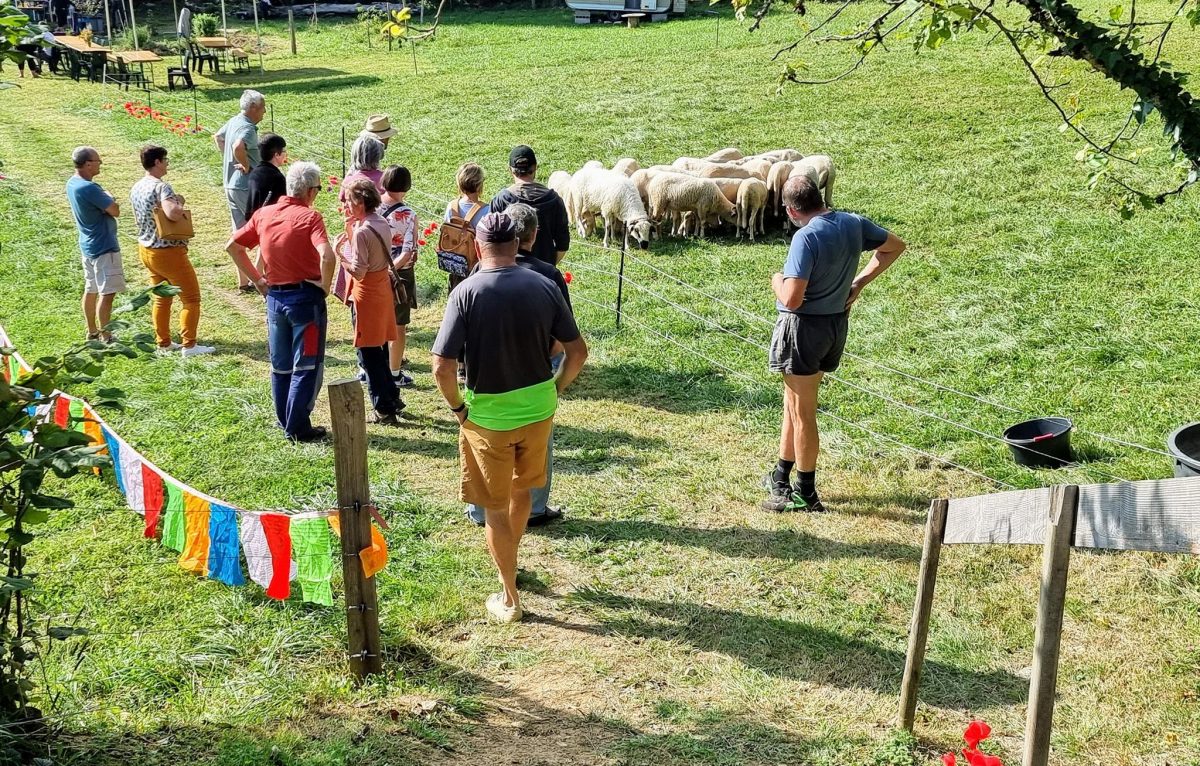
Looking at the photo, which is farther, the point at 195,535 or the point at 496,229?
the point at 195,535

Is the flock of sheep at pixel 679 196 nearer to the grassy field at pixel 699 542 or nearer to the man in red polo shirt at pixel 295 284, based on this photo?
the grassy field at pixel 699 542

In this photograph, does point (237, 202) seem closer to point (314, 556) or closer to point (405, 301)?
point (405, 301)

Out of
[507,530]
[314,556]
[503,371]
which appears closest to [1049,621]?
[503,371]

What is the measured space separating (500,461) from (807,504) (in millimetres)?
2424

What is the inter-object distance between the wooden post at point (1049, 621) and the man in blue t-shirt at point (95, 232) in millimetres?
7263

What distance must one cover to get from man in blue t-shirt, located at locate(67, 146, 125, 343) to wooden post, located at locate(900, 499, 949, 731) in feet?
21.6

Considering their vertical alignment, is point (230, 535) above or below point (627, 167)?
below

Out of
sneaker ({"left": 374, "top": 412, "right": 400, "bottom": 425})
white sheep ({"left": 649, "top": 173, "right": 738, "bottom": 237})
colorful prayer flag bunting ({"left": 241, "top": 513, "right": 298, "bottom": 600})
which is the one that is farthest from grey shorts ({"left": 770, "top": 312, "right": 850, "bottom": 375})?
white sheep ({"left": 649, "top": 173, "right": 738, "bottom": 237})

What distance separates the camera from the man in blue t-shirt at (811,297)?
600cm

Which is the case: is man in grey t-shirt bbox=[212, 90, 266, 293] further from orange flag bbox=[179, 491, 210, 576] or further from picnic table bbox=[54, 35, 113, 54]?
picnic table bbox=[54, 35, 113, 54]

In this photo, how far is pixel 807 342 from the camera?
245 inches

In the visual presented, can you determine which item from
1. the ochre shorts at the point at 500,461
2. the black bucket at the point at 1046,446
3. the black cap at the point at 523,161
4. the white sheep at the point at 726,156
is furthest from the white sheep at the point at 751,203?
the ochre shorts at the point at 500,461

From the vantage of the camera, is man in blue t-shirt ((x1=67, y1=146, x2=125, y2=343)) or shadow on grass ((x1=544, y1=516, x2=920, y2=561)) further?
man in blue t-shirt ((x1=67, y1=146, x2=125, y2=343))

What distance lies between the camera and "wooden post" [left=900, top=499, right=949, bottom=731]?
4152 millimetres
